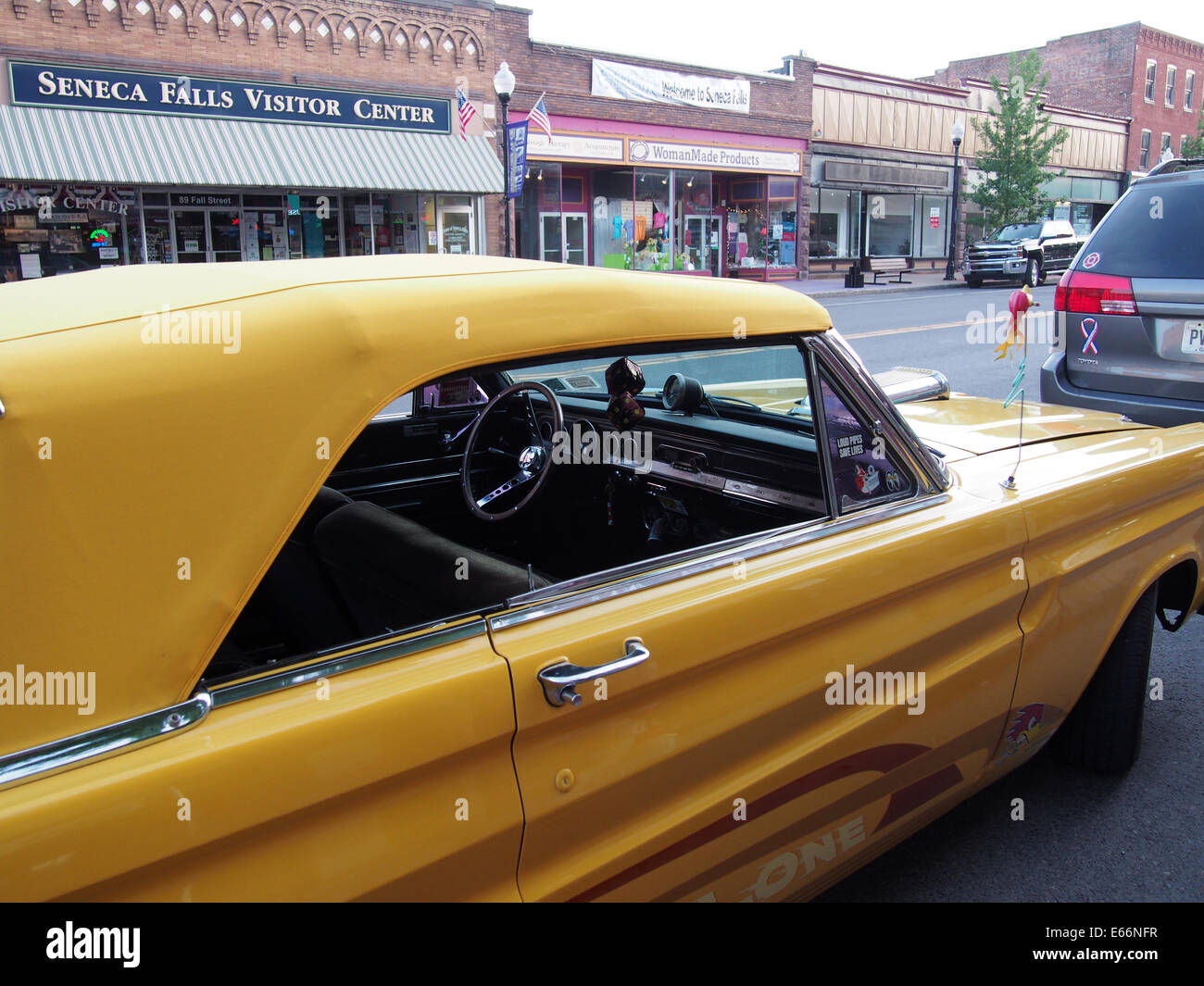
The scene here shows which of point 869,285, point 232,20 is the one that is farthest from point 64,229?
point 869,285

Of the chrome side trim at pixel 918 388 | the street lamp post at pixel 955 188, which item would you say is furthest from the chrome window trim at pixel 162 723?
the street lamp post at pixel 955 188

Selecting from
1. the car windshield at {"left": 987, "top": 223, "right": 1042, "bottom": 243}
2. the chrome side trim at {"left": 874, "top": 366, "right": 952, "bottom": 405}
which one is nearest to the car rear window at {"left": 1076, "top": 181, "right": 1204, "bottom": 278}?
the chrome side trim at {"left": 874, "top": 366, "right": 952, "bottom": 405}

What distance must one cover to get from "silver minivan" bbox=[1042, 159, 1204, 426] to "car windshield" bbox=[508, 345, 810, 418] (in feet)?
9.94

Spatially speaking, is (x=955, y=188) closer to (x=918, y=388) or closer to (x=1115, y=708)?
(x=918, y=388)

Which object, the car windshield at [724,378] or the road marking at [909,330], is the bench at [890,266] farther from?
the car windshield at [724,378]

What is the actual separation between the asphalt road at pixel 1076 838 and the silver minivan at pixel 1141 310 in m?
2.12

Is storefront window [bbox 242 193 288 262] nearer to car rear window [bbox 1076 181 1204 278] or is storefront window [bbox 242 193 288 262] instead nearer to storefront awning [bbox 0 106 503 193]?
storefront awning [bbox 0 106 503 193]

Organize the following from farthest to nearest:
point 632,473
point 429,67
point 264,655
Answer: point 429,67 < point 632,473 < point 264,655

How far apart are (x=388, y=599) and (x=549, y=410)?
5.50 ft

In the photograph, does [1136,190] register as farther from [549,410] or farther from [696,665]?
[696,665]

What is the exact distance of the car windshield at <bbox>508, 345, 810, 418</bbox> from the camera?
3172mm

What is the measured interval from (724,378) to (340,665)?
98.4 inches

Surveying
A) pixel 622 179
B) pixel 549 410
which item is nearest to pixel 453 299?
pixel 549 410

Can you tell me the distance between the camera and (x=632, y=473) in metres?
3.15
